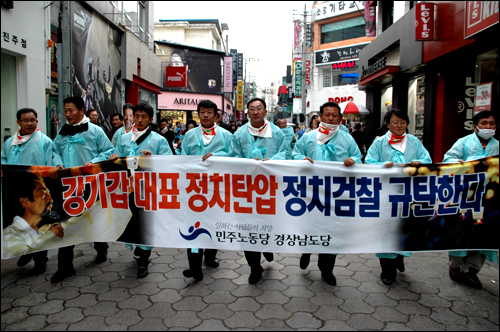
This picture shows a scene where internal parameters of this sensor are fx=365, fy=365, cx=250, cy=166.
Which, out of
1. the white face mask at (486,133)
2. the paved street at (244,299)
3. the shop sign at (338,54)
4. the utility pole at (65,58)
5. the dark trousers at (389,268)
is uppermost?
the shop sign at (338,54)

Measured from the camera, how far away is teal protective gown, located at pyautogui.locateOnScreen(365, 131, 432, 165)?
380 centimetres

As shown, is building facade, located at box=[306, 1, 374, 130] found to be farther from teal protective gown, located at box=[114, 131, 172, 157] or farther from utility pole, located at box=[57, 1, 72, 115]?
teal protective gown, located at box=[114, 131, 172, 157]

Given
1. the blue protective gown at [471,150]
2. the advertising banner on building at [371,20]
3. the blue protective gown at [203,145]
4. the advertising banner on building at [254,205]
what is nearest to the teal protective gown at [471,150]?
the blue protective gown at [471,150]

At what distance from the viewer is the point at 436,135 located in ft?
30.2

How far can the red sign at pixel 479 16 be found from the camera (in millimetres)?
5922

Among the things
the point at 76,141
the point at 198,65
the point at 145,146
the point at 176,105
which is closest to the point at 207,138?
the point at 145,146

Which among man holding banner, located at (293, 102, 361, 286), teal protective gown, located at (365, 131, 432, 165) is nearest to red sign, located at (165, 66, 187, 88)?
man holding banner, located at (293, 102, 361, 286)

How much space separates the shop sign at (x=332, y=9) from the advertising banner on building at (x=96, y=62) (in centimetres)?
1908

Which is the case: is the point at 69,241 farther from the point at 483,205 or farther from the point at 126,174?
the point at 483,205

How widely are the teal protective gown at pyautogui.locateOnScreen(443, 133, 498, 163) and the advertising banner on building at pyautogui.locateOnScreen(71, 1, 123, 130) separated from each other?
8.80 meters

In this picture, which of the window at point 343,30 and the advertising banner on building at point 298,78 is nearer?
the window at point 343,30

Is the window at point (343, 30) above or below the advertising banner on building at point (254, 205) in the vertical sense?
above

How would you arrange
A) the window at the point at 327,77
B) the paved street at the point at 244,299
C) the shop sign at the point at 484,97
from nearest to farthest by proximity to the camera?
the paved street at the point at 244,299 → the shop sign at the point at 484,97 → the window at the point at 327,77

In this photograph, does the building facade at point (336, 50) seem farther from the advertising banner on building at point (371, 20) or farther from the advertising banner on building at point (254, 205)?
the advertising banner on building at point (254, 205)
